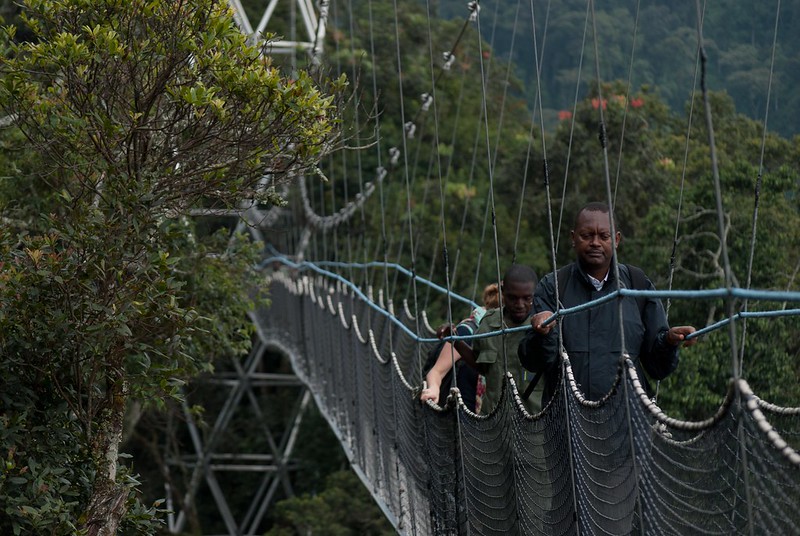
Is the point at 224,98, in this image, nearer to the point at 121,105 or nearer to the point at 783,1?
the point at 121,105

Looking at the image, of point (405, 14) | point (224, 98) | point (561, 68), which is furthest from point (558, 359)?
point (405, 14)

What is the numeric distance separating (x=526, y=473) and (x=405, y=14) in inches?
734

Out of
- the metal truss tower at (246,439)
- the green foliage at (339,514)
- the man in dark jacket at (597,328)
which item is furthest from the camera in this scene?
the metal truss tower at (246,439)

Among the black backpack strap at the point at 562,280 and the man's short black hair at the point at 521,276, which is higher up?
the black backpack strap at the point at 562,280

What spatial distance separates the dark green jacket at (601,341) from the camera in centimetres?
391

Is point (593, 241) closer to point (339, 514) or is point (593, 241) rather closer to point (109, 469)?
point (109, 469)

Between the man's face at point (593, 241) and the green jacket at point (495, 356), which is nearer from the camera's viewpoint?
the man's face at point (593, 241)

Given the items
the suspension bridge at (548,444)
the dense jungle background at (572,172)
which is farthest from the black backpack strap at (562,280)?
the dense jungle background at (572,172)

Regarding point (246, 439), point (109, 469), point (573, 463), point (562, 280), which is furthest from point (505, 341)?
point (246, 439)

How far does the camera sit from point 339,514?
15.1m

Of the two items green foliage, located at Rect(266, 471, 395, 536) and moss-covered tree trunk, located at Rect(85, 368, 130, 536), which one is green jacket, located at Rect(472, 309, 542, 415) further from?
green foliage, located at Rect(266, 471, 395, 536)

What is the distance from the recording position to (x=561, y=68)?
64.1 ft

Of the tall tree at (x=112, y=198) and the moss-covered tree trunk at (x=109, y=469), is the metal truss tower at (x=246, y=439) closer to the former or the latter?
the tall tree at (x=112, y=198)

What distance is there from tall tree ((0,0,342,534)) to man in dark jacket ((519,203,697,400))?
131cm
